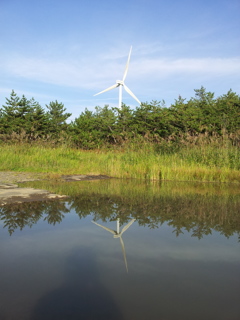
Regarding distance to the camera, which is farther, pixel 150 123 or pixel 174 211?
pixel 150 123

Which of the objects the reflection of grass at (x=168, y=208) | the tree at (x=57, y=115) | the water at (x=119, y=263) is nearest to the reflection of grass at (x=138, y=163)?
the reflection of grass at (x=168, y=208)

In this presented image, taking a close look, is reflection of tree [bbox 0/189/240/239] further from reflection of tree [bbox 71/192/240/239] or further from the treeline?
the treeline

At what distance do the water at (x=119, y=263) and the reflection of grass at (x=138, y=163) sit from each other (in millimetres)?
5142

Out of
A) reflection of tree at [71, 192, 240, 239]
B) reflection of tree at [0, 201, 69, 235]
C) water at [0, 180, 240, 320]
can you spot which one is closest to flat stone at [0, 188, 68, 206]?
reflection of tree at [0, 201, 69, 235]

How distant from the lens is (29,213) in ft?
15.3

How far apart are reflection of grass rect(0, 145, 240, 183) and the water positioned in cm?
514

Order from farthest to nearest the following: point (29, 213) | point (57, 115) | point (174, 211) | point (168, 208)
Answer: point (57, 115), point (168, 208), point (174, 211), point (29, 213)

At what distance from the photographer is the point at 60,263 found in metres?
2.70

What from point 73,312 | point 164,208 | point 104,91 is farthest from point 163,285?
point 104,91

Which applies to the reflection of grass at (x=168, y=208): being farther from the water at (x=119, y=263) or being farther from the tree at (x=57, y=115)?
the tree at (x=57, y=115)

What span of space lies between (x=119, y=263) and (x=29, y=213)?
2450mm

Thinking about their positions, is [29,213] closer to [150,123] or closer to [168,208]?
[168,208]

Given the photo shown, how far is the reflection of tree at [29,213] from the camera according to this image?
409 cm

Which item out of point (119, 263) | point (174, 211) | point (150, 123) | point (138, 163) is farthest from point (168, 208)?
point (150, 123)
